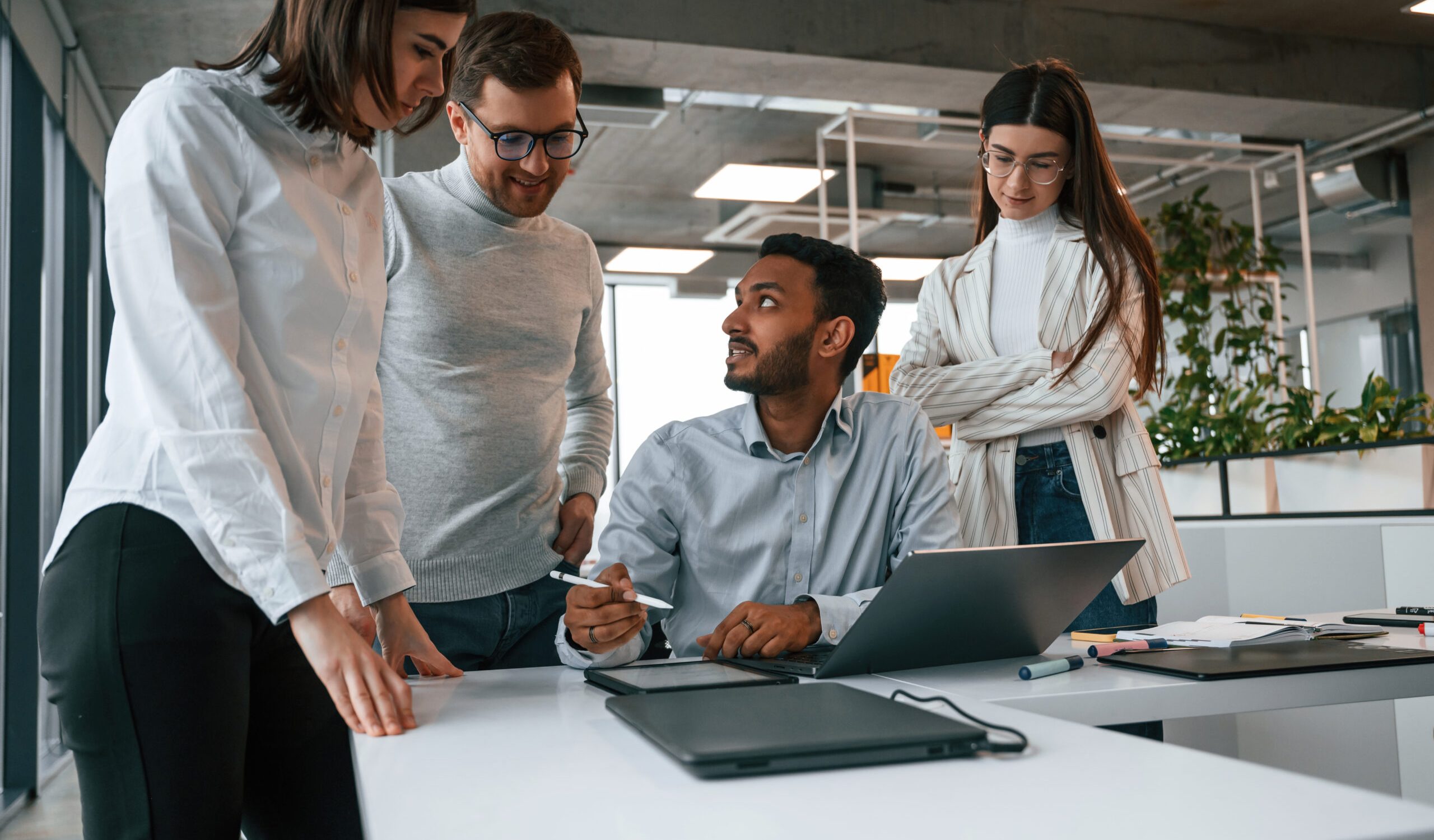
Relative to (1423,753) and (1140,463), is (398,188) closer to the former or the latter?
(1140,463)

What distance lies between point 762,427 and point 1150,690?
87 cm

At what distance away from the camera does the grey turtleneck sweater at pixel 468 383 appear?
5.73 feet

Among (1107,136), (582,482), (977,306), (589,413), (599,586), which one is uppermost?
(1107,136)

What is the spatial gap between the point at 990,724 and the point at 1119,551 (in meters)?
0.54

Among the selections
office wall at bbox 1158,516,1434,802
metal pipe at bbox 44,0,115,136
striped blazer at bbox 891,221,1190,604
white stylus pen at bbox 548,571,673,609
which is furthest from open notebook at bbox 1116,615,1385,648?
metal pipe at bbox 44,0,115,136

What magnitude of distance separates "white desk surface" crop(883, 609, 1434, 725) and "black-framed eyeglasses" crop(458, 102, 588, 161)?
3.17 ft

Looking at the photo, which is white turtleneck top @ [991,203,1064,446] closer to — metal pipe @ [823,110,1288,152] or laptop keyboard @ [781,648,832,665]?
laptop keyboard @ [781,648,832,665]

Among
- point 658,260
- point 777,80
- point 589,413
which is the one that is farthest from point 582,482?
point 658,260

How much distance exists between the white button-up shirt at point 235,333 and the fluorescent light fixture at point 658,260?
8115 mm

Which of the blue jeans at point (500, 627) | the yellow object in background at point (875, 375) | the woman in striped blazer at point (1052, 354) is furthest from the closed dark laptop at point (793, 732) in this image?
the yellow object in background at point (875, 375)

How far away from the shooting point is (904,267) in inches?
374

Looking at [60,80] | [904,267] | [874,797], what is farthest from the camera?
[904,267]

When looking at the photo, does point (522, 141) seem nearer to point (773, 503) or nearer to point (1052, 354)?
point (773, 503)

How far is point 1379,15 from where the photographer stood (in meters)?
5.84
